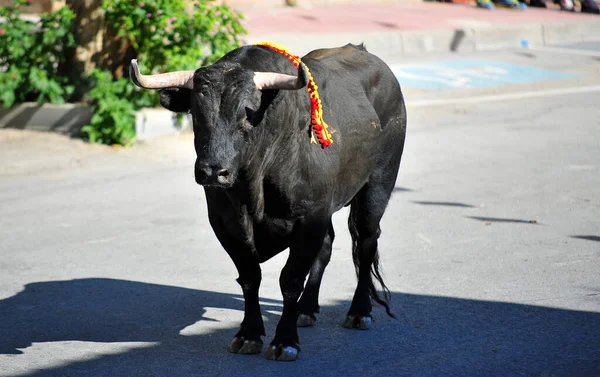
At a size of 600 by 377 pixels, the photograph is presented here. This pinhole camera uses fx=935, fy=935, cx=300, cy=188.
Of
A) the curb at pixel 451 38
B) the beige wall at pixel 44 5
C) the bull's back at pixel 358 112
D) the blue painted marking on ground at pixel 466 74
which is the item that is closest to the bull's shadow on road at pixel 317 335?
the bull's back at pixel 358 112

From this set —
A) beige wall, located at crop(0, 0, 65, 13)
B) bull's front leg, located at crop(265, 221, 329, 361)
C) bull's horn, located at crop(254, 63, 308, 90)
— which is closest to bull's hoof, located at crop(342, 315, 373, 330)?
bull's front leg, located at crop(265, 221, 329, 361)

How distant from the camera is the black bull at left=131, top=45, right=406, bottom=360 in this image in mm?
4594

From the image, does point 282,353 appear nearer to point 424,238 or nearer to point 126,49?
point 424,238

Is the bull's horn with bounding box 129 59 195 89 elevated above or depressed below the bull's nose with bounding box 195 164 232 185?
above

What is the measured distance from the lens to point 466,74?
54.9 ft

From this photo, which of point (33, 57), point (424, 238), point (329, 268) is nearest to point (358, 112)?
point (329, 268)

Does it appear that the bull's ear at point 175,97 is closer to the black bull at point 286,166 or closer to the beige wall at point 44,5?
the black bull at point 286,166

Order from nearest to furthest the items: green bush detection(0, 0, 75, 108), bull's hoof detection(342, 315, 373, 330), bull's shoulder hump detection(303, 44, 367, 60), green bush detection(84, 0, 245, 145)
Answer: bull's hoof detection(342, 315, 373, 330)
bull's shoulder hump detection(303, 44, 367, 60)
green bush detection(84, 0, 245, 145)
green bush detection(0, 0, 75, 108)

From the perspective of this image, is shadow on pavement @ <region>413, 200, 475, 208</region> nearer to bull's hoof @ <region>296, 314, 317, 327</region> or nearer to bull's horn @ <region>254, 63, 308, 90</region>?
bull's hoof @ <region>296, 314, 317, 327</region>

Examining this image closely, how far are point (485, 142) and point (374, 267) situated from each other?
582 cm

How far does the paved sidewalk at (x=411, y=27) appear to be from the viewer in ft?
64.7

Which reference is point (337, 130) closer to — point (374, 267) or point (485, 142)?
point (374, 267)

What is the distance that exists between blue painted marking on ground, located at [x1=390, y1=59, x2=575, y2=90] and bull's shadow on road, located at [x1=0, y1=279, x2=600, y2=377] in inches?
380

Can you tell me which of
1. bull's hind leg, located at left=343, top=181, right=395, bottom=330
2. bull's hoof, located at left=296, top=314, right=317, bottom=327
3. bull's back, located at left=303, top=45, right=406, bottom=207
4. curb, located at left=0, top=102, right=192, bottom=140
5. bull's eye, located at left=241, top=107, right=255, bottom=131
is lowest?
curb, located at left=0, top=102, right=192, bottom=140
